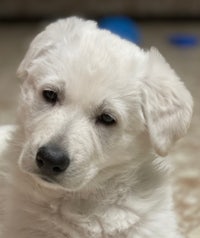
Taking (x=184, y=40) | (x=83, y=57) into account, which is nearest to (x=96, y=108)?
(x=83, y=57)

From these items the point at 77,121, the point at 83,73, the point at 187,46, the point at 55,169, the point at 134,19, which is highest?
the point at 134,19

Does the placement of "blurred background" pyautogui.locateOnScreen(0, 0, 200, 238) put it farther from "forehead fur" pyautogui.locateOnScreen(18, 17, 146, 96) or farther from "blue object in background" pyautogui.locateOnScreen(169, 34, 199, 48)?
"forehead fur" pyautogui.locateOnScreen(18, 17, 146, 96)

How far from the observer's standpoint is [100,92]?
72.2 inches

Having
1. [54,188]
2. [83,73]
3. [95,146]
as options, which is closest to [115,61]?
[83,73]

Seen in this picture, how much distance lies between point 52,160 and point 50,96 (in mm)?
242

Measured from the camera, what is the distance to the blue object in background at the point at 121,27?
443 cm

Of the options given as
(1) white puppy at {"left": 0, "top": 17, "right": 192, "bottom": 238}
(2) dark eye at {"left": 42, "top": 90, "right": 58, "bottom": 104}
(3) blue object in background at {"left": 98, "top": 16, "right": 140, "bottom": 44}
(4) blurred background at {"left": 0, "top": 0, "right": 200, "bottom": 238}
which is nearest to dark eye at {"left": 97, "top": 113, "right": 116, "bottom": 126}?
(1) white puppy at {"left": 0, "top": 17, "right": 192, "bottom": 238}

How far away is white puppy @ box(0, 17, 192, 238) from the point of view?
1.81 metres

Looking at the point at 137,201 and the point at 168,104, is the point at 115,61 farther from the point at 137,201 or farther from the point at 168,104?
the point at 137,201

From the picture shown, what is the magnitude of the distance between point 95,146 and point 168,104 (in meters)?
0.25

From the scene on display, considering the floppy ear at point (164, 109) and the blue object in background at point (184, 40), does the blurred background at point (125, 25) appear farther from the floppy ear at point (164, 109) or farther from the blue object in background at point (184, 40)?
the floppy ear at point (164, 109)

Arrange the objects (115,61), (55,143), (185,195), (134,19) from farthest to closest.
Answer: (134,19) → (185,195) → (115,61) → (55,143)

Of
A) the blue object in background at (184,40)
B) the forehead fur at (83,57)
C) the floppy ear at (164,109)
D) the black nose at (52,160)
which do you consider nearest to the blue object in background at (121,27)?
the blue object in background at (184,40)

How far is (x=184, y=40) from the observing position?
503 centimetres
